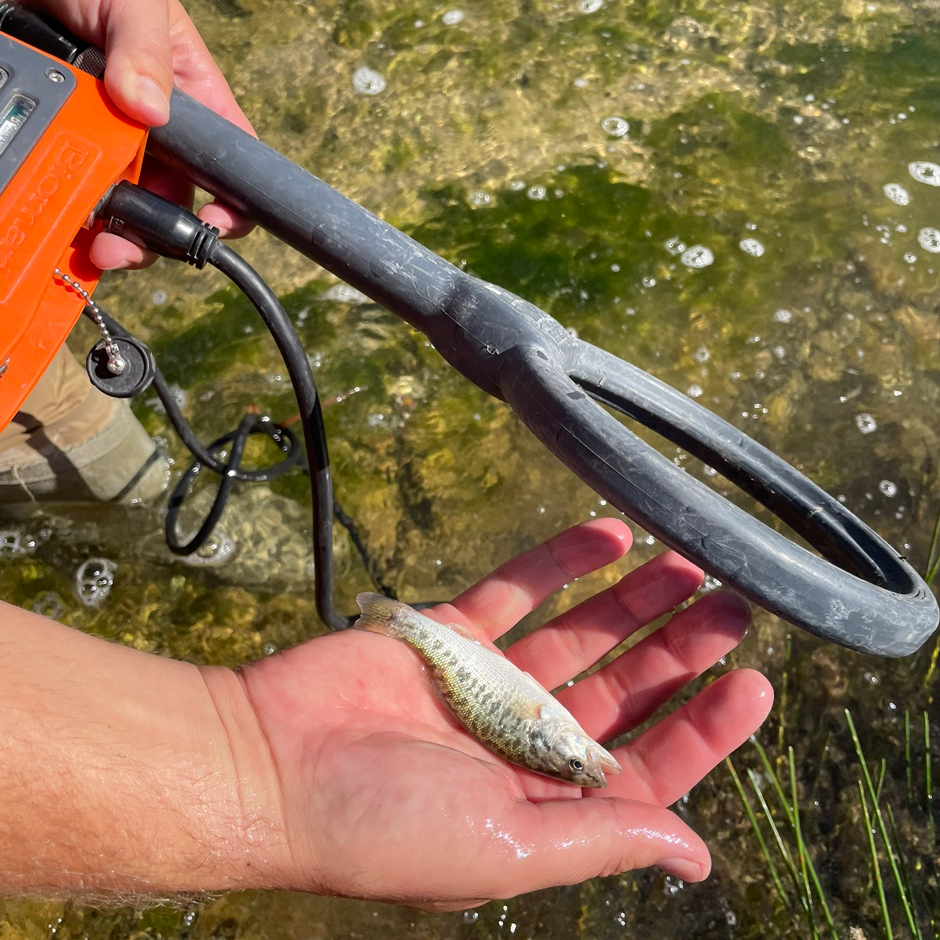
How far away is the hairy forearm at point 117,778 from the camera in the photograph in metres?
1.58

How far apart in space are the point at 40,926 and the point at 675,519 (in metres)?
2.48

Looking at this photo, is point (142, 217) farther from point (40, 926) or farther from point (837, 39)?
point (837, 39)

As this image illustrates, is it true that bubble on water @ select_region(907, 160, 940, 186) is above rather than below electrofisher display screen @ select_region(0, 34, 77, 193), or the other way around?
below

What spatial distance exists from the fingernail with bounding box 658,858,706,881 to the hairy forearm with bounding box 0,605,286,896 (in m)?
0.91

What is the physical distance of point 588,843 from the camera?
5.61 feet

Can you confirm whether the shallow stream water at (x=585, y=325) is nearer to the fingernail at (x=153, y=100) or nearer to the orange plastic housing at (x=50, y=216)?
the orange plastic housing at (x=50, y=216)

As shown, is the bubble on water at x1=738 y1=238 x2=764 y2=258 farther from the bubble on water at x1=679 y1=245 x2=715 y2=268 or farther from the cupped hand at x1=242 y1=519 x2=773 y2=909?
the cupped hand at x1=242 y1=519 x2=773 y2=909

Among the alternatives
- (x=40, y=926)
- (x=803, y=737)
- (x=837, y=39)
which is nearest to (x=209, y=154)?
(x=40, y=926)

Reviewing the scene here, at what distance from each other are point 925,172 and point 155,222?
3908mm

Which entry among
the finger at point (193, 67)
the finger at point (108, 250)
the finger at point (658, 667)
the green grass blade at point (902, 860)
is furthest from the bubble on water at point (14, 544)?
the green grass blade at point (902, 860)

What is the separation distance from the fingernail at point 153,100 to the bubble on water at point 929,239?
3.53 metres

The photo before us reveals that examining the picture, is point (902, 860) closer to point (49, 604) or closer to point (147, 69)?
point (147, 69)

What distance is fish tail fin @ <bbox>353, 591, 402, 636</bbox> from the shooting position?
7.47 feet

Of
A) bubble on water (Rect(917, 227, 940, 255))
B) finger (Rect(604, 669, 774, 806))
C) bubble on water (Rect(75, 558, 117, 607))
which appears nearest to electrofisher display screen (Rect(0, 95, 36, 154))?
bubble on water (Rect(75, 558, 117, 607))
